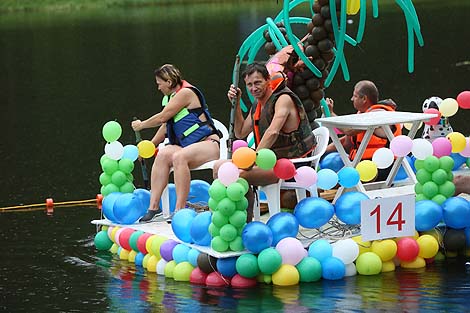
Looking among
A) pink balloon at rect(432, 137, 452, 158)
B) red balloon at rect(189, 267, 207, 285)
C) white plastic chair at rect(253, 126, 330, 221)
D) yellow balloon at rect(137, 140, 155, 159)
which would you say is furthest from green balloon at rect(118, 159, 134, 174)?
pink balloon at rect(432, 137, 452, 158)

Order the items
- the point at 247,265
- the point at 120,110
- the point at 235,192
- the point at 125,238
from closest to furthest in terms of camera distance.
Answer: the point at 235,192 → the point at 247,265 → the point at 125,238 → the point at 120,110

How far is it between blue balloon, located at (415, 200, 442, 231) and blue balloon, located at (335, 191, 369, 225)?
1.48ft

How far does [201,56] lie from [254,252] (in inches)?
873

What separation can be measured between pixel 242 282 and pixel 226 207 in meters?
0.59

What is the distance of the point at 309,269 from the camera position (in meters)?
9.00

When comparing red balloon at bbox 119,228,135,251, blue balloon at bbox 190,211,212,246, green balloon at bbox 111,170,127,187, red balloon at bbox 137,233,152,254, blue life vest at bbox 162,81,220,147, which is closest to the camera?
blue balloon at bbox 190,211,212,246

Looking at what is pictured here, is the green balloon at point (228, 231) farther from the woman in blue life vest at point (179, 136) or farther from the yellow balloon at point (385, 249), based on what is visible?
the woman in blue life vest at point (179, 136)

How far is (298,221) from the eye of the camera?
29.9ft

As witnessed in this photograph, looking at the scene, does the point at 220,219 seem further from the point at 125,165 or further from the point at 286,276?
the point at 125,165

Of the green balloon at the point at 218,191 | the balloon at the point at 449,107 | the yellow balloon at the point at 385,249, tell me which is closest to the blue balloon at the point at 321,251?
the yellow balloon at the point at 385,249

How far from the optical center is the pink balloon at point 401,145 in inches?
378

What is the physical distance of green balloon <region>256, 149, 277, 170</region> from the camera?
8.89 m

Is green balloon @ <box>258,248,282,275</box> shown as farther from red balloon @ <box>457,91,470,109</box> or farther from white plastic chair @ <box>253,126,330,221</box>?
red balloon @ <box>457,91,470,109</box>

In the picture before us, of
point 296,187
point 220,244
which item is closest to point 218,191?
point 220,244
